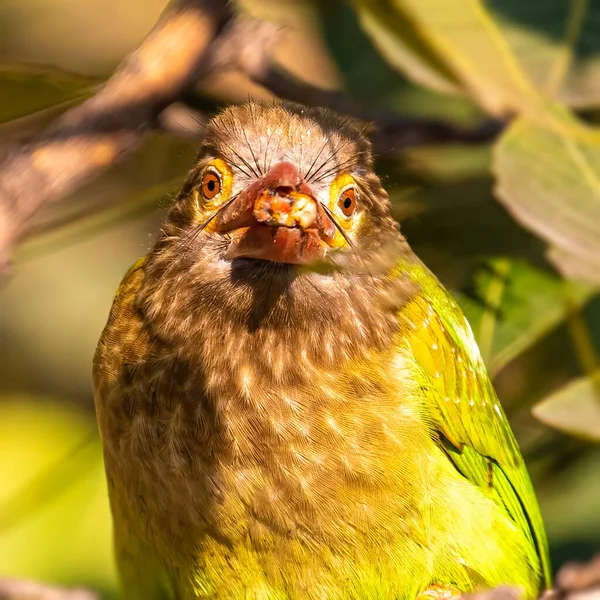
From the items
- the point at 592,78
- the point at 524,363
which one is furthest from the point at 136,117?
the point at 524,363

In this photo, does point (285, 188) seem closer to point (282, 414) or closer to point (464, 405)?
point (282, 414)

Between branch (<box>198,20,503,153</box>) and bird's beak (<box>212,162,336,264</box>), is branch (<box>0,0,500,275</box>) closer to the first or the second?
branch (<box>198,20,503,153</box>)

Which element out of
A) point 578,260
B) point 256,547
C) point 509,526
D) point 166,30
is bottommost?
point 256,547

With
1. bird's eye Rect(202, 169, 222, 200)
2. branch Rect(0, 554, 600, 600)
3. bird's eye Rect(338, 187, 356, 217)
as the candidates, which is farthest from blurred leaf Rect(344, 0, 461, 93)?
branch Rect(0, 554, 600, 600)

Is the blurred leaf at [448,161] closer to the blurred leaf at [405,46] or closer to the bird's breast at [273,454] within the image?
the blurred leaf at [405,46]

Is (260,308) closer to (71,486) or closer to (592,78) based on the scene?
(71,486)

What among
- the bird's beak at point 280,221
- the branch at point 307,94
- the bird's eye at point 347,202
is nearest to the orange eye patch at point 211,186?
the bird's beak at point 280,221
